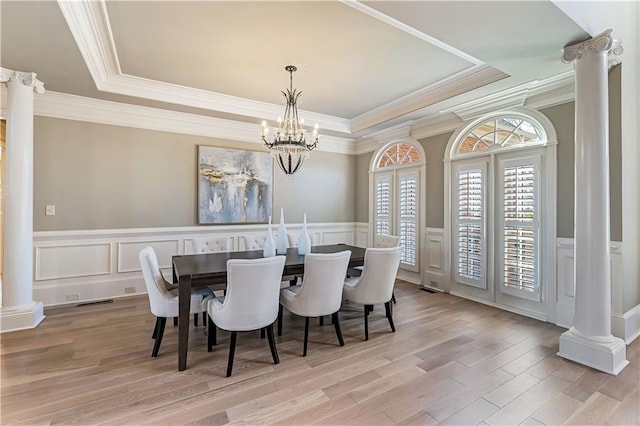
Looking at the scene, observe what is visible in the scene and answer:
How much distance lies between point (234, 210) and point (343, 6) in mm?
3458

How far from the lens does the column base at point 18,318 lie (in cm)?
306

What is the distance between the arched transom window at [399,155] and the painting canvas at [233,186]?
221 cm

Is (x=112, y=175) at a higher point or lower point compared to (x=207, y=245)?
higher

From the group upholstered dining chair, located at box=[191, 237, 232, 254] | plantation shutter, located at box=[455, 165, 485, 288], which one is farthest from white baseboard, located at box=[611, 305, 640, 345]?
upholstered dining chair, located at box=[191, 237, 232, 254]

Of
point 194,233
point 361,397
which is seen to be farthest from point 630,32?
point 194,233

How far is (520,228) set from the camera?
3.73 metres

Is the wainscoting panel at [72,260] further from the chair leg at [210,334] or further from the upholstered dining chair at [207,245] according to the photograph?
the chair leg at [210,334]

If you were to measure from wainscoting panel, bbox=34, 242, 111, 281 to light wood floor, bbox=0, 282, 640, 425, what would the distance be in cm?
81

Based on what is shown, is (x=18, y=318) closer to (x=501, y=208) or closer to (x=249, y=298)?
(x=249, y=298)

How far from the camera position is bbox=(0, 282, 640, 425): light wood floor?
1.90 m

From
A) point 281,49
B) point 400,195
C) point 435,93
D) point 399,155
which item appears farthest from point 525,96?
point 281,49

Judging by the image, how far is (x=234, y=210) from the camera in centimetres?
496

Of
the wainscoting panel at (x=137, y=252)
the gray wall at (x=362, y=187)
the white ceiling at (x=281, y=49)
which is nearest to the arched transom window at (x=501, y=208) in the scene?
the white ceiling at (x=281, y=49)

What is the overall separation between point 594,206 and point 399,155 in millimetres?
3283
